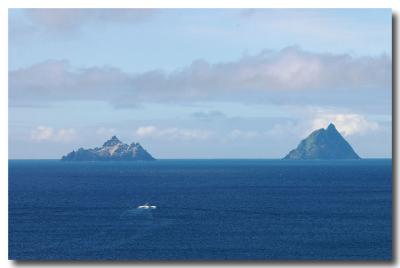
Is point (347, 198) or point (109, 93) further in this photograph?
point (347, 198)

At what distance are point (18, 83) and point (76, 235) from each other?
52.4 feet

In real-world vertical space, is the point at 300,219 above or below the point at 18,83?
below

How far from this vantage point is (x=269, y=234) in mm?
63406

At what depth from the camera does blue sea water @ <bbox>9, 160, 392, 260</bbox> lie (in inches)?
2159

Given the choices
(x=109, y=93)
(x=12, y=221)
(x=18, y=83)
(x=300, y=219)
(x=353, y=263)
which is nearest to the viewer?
(x=353, y=263)

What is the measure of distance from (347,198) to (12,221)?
48.7 m

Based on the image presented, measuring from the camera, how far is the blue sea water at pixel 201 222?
54844 mm

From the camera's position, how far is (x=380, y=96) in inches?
2238

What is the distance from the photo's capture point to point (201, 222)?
235ft

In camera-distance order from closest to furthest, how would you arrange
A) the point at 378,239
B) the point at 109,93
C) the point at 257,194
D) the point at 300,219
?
the point at 378,239 < the point at 109,93 < the point at 300,219 < the point at 257,194
